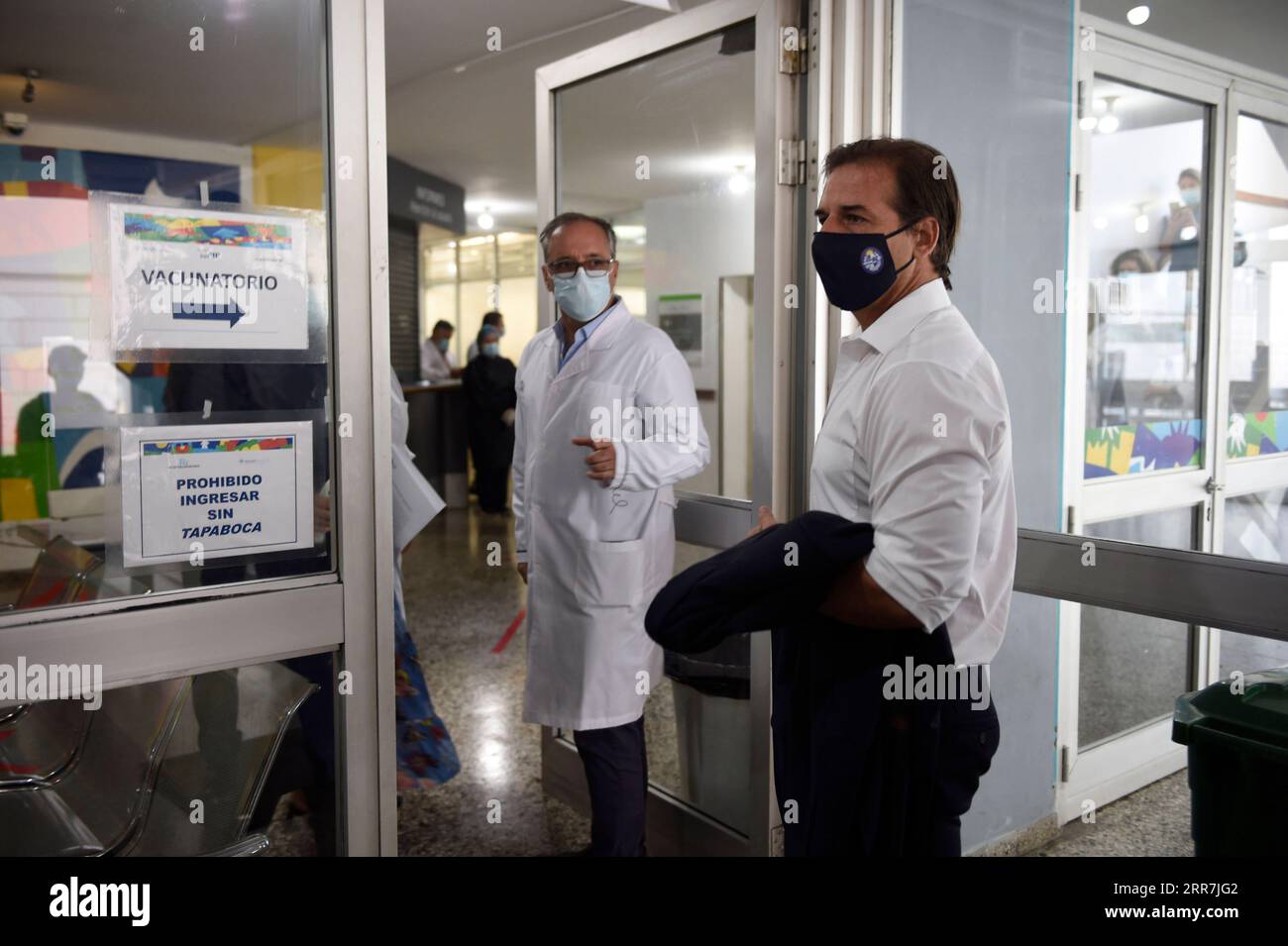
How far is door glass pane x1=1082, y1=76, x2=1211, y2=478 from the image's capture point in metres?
2.44

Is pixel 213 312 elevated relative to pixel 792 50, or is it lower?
lower

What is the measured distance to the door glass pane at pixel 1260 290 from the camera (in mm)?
2045

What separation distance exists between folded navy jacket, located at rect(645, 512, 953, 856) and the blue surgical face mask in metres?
1.16

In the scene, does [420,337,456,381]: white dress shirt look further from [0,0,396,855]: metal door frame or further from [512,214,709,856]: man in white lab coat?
[0,0,396,855]: metal door frame

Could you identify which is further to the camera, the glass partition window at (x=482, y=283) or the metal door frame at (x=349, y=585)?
the glass partition window at (x=482, y=283)

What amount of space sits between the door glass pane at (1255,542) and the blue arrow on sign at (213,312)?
1.90 meters

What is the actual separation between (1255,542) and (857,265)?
3.54 feet

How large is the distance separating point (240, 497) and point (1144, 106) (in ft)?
7.72

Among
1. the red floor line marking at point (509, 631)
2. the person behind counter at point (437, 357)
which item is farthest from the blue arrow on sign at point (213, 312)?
the person behind counter at point (437, 357)

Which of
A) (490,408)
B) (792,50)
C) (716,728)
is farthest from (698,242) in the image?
(490,408)

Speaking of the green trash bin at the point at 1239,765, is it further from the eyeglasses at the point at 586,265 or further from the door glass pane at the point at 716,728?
the eyeglasses at the point at 586,265

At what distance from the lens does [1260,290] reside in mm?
2111

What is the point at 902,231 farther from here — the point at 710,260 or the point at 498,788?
the point at 498,788
